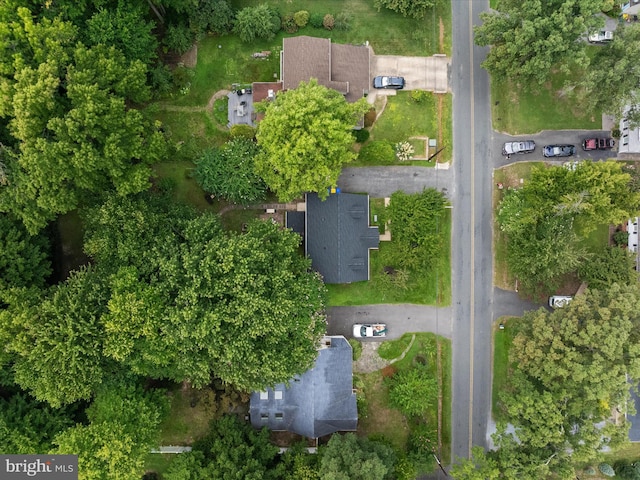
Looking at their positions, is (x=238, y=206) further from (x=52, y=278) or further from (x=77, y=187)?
(x=52, y=278)

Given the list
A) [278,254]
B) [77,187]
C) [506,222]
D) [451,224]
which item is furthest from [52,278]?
[506,222]

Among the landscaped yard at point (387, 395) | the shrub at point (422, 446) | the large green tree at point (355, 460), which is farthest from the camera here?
the landscaped yard at point (387, 395)

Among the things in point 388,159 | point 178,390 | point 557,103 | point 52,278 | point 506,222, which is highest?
point 557,103

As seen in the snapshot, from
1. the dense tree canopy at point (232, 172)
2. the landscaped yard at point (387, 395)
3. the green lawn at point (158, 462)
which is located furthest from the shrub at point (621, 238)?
the green lawn at point (158, 462)

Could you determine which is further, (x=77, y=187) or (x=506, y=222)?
(x=506, y=222)

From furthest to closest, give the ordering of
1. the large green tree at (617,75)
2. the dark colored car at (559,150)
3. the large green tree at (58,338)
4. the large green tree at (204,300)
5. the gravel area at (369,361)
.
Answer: the gravel area at (369,361) → the dark colored car at (559,150) → the large green tree at (617,75) → the large green tree at (204,300) → the large green tree at (58,338)

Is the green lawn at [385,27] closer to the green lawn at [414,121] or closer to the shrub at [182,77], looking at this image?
the green lawn at [414,121]

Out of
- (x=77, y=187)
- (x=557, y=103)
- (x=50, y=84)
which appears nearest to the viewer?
(x=50, y=84)

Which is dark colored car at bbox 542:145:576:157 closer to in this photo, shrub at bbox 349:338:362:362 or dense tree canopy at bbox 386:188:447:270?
dense tree canopy at bbox 386:188:447:270
